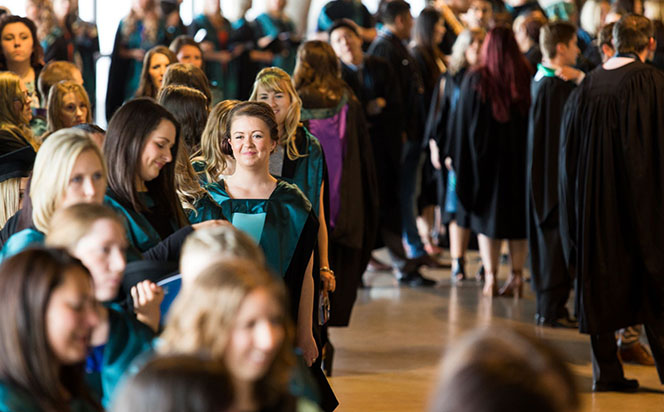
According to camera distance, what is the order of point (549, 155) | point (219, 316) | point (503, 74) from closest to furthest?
point (219, 316) → point (549, 155) → point (503, 74)

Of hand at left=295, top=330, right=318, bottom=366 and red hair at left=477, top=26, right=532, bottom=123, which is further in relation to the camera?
red hair at left=477, top=26, right=532, bottom=123

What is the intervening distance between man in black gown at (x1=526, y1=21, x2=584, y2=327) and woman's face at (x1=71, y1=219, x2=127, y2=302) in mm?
4770

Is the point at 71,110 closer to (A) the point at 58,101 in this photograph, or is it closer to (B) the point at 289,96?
(A) the point at 58,101

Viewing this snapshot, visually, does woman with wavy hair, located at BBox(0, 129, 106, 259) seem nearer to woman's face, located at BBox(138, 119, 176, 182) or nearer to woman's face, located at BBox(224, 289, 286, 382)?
woman's face, located at BBox(138, 119, 176, 182)

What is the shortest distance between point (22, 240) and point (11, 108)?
2246 millimetres

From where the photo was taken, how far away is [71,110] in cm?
523

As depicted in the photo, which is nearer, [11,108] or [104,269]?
[104,269]

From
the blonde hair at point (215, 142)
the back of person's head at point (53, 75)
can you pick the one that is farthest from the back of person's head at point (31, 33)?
the blonde hair at point (215, 142)

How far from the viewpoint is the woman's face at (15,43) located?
6270 millimetres

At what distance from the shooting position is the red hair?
781 centimetres

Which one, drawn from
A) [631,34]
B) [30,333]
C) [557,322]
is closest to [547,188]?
[557,322]

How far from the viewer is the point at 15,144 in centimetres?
471

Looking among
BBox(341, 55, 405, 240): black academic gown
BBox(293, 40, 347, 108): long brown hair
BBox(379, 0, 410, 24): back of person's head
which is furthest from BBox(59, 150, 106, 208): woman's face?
BBox(379, 0, 410, 24): back of person's head

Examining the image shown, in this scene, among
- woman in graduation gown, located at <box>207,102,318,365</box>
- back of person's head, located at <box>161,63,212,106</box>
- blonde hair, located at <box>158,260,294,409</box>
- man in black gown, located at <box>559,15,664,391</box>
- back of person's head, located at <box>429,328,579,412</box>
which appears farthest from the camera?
man in black gown, located at <box>559,15,664,391</box>
